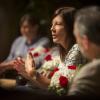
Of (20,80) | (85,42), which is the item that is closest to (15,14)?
(20,80)

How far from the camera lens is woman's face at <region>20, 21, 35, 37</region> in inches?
84.2

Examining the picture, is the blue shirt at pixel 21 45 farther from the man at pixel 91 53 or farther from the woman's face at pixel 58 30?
the man at pixel 91 53

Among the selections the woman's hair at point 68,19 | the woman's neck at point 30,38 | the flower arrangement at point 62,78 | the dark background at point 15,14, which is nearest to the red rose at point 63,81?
the flower arrangement at point 62,78

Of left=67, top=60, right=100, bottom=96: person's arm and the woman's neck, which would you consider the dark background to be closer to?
the woman's neck

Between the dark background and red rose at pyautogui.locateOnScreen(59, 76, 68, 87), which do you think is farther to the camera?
the dark background

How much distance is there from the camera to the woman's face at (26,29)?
84.2 inches

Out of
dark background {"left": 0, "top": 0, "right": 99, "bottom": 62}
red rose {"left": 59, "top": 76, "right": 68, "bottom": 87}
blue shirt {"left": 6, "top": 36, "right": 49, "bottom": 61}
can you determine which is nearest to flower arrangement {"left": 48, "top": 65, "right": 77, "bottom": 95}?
red rose {"left": 59, "top": 76, "right": 68, "bottom": 87}

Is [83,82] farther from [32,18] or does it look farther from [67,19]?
[32,18]

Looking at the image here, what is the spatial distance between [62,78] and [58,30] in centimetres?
16

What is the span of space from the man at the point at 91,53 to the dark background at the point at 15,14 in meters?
0.67

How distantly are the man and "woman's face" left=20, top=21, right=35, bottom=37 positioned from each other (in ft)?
3.32

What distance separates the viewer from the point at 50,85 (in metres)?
1.37

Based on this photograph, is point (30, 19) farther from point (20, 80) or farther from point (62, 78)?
point (62, 78)

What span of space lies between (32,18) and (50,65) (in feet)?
2.31
